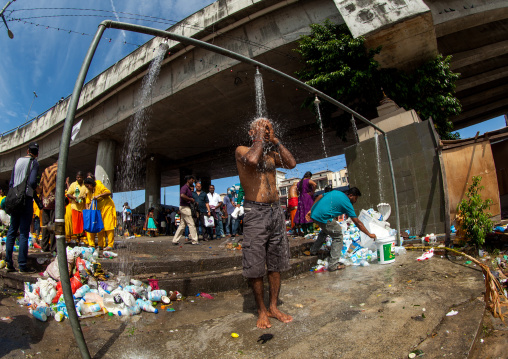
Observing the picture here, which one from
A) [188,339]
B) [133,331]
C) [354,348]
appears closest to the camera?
[354,348]

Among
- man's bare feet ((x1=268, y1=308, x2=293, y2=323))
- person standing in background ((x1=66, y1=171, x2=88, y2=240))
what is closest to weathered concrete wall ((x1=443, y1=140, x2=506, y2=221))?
man's bare feet ((x1=268, y1=308, x2=293, y2=323))

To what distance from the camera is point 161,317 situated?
304cm

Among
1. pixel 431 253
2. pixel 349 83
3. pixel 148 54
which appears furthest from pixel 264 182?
pixel 148 54

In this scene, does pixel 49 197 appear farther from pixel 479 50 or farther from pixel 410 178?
pixel 479 50

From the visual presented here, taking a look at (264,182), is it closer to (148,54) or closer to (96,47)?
(96,47)

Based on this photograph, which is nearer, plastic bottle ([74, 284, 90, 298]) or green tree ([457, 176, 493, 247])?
plastic bottle ([74, 284, 90, 298])

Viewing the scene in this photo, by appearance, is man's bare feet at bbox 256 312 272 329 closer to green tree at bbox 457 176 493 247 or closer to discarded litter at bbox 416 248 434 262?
discarded litter at bbox 416 248 434 262

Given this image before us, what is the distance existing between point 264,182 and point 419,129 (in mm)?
6025

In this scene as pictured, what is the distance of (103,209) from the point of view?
6.00 m

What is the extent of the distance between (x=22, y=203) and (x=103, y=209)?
77.4 inches

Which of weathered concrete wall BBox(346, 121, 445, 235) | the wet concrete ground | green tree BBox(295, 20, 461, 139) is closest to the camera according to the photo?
the wet concrete ground

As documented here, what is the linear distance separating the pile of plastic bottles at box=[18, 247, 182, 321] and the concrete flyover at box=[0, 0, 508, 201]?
8.65 meters

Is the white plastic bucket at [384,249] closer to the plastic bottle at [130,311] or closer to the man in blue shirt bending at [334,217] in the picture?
the man in blue shirt bending at [334,217]

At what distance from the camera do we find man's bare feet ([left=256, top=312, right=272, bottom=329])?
104 inches
